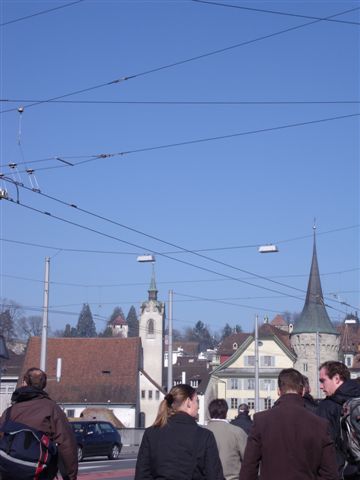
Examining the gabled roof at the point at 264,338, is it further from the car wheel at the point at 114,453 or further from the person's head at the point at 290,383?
the person's head at the point at 290,383

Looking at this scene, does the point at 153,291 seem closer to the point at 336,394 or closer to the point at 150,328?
the point at 150,328

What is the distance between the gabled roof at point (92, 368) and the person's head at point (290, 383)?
8056 cm

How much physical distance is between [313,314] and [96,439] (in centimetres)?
6692

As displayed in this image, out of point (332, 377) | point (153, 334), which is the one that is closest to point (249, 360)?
point (153, 334)

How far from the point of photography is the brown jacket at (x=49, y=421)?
7762 millimetres

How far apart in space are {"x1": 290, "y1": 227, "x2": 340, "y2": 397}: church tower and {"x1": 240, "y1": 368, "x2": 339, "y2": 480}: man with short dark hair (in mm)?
93014

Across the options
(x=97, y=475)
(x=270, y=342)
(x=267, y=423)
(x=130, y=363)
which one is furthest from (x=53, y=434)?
(x=270, y=342)

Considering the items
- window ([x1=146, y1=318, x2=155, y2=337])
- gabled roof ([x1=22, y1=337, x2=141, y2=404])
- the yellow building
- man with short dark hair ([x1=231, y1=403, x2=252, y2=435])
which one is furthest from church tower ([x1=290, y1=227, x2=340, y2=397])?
man with short dark hair ([x1=231, y1=403, x2=252, y2=435])

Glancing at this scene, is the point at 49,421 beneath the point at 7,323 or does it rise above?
beneath

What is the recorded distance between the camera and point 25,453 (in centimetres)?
714

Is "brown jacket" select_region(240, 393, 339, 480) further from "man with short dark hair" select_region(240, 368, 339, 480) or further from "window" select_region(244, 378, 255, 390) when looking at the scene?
"window" select_region(244, 378, 255, 390)

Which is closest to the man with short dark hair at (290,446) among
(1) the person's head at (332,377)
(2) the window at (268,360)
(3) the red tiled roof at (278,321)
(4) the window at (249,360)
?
(1) the person's head at (332,377)

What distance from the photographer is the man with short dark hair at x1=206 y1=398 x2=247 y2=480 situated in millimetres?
9133

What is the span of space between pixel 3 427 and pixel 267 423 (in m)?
2.07
